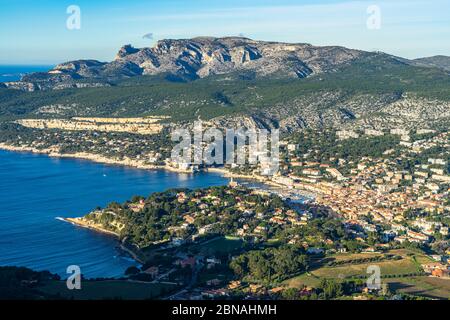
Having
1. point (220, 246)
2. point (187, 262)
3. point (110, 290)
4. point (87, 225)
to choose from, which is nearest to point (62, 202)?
point (87, 225)

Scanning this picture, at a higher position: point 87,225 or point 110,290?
point 110,290

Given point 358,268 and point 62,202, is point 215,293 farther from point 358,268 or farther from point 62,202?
point 62,202

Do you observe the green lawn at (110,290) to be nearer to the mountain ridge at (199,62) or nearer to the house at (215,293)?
the house at (215,293)

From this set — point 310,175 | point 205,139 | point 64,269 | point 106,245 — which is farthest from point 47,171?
point 64,269

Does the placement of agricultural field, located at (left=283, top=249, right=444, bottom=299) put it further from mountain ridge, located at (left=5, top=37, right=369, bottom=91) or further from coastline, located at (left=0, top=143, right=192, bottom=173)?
mountain ridge, located at (left=5, top=37, right=369, bottom=91)

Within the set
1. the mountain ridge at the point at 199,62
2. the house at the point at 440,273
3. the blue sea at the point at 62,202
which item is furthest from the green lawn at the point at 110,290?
the mountain ridge at the point at 199,62

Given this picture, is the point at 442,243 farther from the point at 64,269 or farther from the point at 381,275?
the point at 64,269

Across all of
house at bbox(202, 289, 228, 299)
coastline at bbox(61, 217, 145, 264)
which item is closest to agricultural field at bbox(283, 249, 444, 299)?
house at bbox(202, 289, 228, 299)
